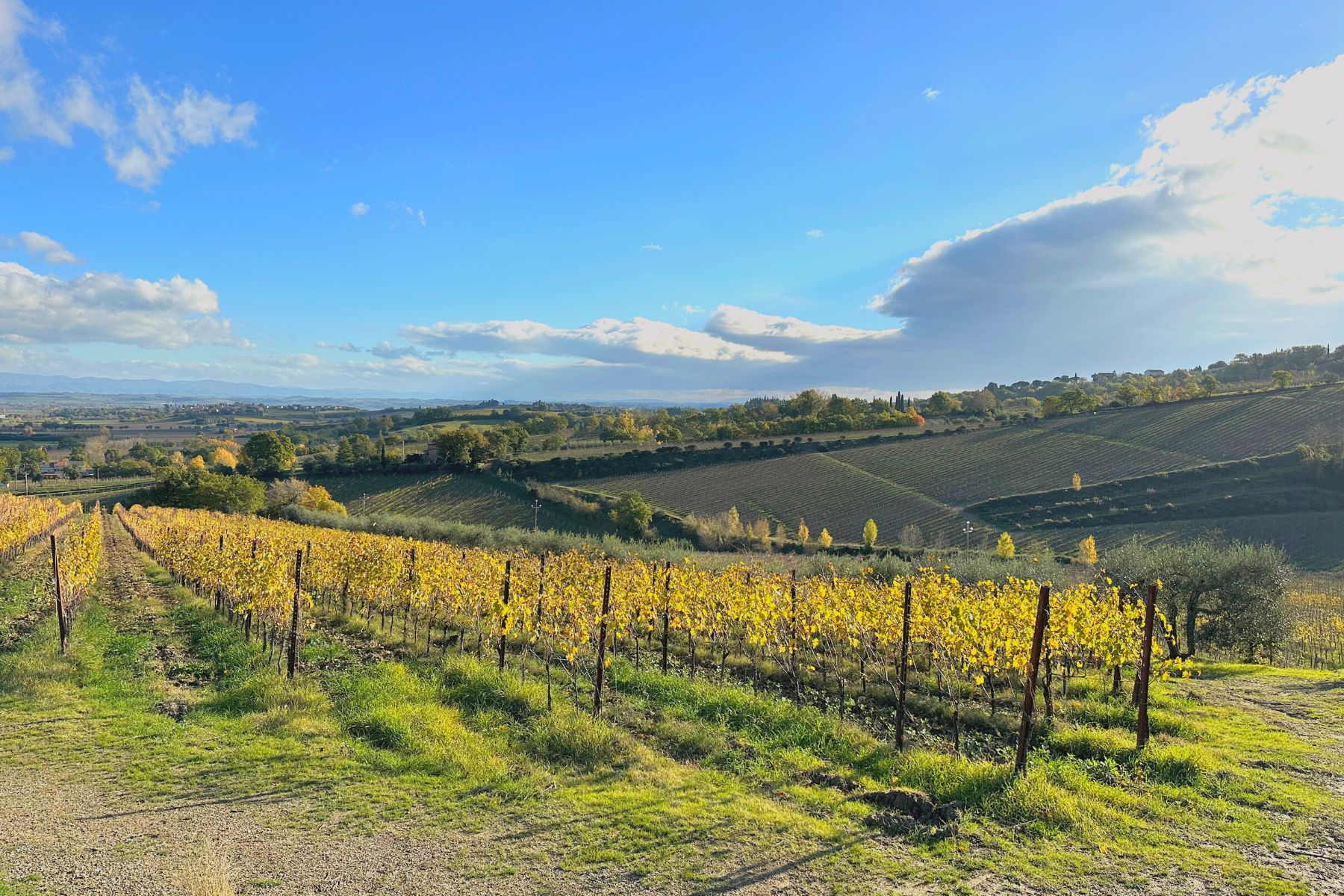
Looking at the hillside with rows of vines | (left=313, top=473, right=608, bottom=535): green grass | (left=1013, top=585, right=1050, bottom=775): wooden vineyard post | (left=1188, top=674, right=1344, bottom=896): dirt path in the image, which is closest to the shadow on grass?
(left=1013, top=585, right=1050, bottom=775): wooden vineyard post

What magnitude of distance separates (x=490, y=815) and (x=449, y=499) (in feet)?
197

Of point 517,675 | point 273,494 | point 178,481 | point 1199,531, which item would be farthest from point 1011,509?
point 178,481

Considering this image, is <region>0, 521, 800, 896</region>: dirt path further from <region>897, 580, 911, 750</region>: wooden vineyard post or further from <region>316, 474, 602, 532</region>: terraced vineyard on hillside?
<region>316, 474, 602, 532</region>: terraced vineyard on hillside

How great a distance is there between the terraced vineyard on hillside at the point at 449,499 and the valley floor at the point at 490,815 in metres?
Result: 45.9

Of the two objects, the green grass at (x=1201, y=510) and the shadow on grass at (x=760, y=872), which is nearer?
the shadow on grass at (x=760, y=872)

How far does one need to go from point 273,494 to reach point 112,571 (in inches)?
1752

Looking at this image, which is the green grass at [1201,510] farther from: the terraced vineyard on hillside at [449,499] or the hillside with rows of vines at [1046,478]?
the terraced vineyard on hillside at [449,499]

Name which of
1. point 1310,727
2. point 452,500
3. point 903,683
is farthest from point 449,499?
point 1310,727

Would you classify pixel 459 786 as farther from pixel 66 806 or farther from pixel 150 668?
pixel 150 668

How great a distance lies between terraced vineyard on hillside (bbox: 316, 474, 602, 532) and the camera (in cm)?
5703

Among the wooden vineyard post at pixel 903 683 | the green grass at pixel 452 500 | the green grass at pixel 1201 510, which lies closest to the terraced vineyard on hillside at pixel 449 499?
the green grass at pixel 452 500

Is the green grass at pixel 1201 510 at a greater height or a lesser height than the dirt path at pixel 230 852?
lesser

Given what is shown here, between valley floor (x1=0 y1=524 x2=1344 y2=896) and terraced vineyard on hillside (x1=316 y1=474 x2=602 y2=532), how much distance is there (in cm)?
4589

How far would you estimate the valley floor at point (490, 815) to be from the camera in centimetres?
538
